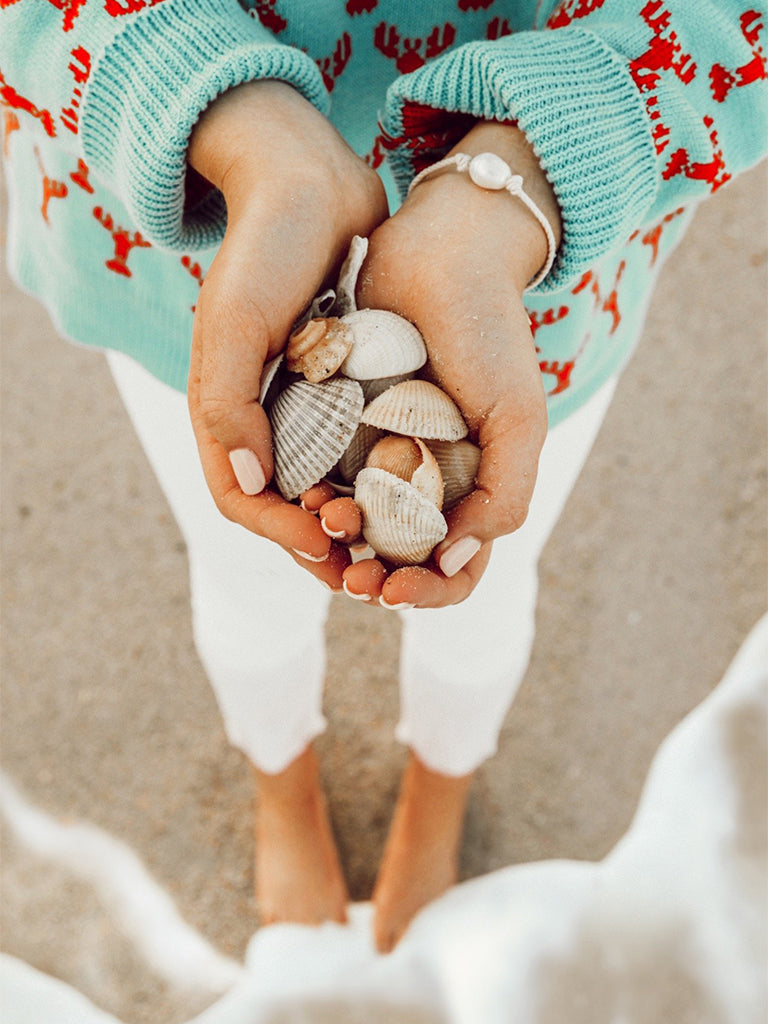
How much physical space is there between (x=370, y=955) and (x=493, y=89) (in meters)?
1.20

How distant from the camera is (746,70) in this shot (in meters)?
0.64

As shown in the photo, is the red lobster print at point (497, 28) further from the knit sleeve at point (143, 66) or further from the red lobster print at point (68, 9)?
the red lobster print at point (68, 9)

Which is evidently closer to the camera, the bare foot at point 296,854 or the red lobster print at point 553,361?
the red lobster print at point 553,361

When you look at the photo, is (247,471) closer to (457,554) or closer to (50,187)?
(457,554)

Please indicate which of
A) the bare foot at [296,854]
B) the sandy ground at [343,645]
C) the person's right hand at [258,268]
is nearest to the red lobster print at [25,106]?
the person's right hand at [258,268]

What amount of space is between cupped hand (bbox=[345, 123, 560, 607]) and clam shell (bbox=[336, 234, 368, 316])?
2 cm

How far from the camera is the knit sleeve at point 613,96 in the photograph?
2.04ft

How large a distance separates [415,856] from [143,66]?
3.62 ft

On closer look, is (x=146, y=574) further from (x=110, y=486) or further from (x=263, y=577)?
(x=263, y=577)

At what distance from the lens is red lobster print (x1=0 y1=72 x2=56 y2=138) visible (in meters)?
0.65

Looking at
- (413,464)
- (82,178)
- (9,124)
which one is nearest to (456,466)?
(413,464)

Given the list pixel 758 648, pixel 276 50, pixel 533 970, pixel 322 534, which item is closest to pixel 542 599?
pixel 758 648

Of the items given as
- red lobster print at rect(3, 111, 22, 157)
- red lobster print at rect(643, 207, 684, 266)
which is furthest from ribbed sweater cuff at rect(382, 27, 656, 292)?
red lobster print at rect(3, 111, 22, 157)

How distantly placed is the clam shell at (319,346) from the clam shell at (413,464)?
8 centimetres
